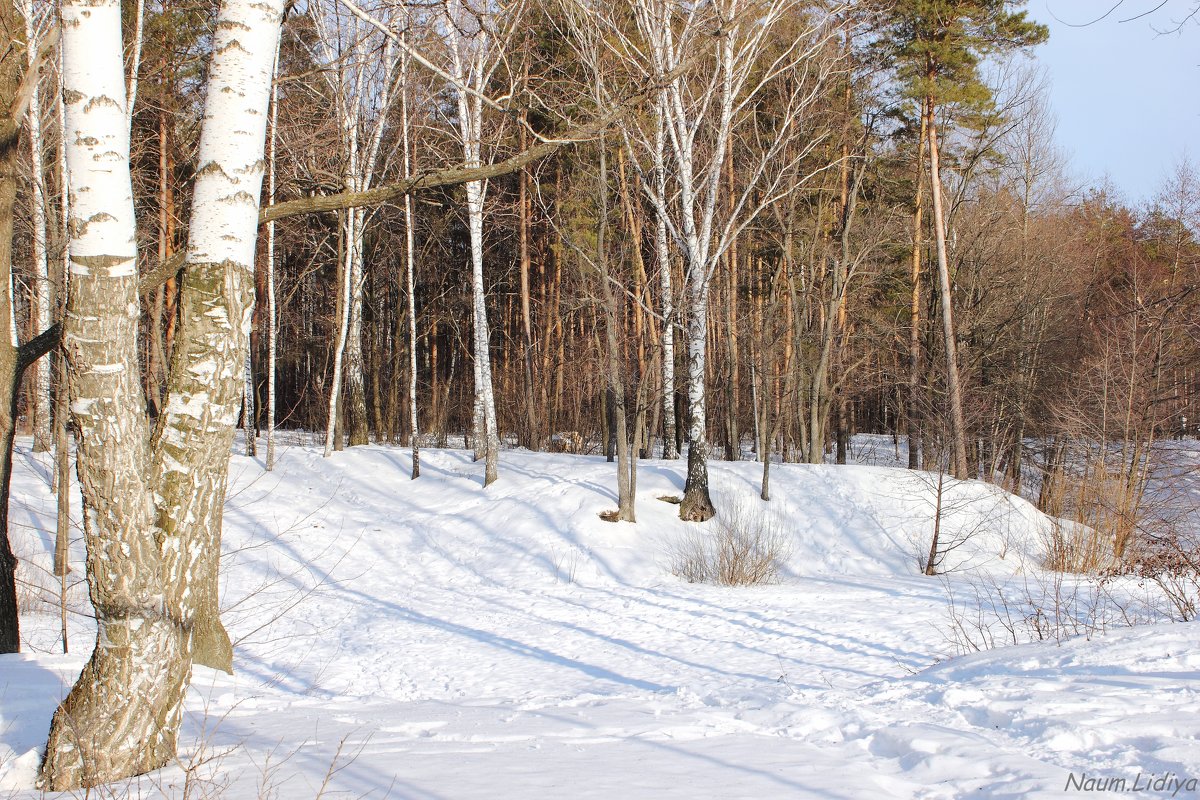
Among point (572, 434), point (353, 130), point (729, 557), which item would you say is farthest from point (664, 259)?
point (572, 434)

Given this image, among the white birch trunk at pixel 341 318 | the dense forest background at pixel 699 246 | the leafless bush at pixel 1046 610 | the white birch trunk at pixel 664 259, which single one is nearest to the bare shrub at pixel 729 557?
the dense forest background at pixel 699 246

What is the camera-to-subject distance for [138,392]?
3734 mm

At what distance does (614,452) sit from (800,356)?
5.76 meters

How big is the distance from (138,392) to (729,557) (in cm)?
1053

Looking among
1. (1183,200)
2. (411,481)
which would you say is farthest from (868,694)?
(1183,200)

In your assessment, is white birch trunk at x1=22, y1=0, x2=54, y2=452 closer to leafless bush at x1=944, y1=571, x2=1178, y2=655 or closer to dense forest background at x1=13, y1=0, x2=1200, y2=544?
dense forest background at x1=13, y1=0, x2=1200, y2=544

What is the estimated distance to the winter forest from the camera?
12.1ft

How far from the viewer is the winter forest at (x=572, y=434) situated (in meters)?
3.68

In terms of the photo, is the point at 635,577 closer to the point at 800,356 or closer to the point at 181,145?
the point at 800,356

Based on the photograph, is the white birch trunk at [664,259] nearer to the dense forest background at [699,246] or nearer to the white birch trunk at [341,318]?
the dense forest background at [699,246]

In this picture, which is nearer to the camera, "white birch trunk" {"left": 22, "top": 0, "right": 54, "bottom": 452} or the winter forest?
the winter forest

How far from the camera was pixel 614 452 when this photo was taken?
Result: 21.4 m

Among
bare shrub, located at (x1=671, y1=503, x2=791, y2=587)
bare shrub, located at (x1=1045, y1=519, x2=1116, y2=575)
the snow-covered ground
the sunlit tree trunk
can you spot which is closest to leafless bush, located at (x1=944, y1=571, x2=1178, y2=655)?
the snow-covered ground

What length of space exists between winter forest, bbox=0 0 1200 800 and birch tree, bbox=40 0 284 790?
2 cm
